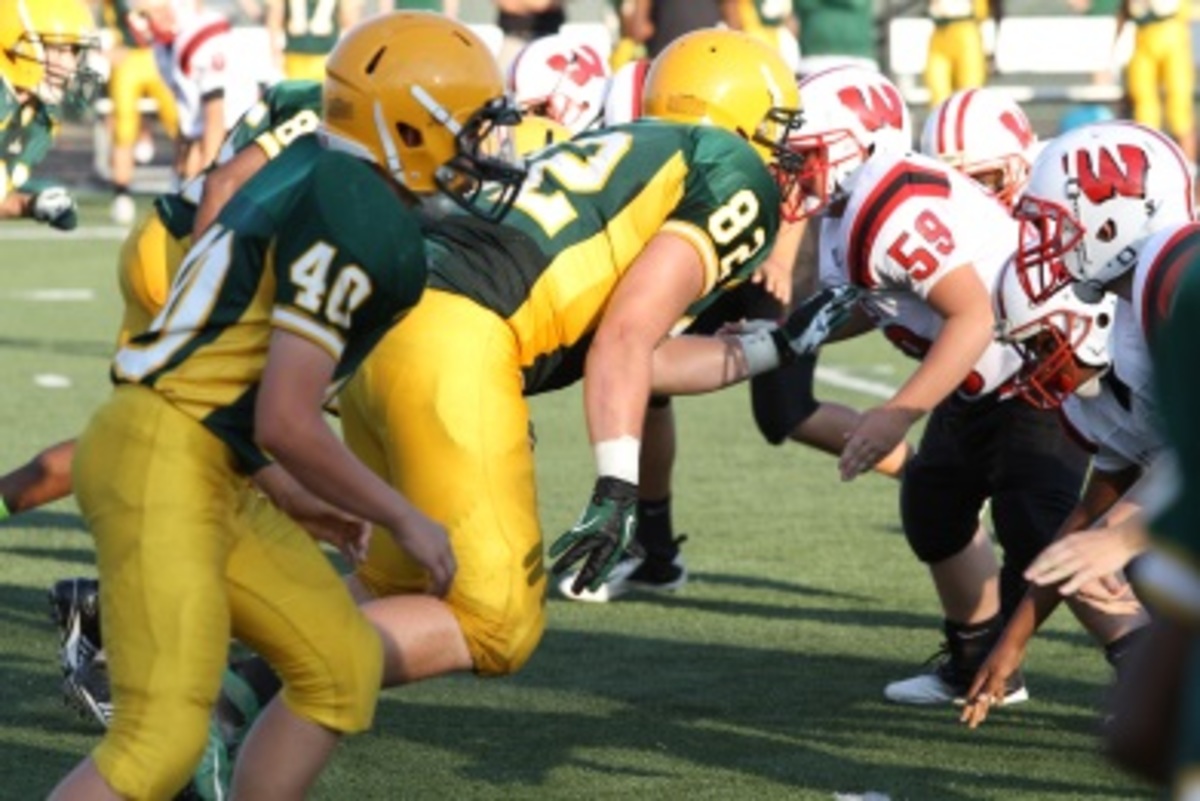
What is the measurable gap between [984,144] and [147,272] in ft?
6.53

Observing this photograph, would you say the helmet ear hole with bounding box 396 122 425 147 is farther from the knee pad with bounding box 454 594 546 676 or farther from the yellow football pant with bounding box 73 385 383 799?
the knee pad with bounding box 454 594 546 676

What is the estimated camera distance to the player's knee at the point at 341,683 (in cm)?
423

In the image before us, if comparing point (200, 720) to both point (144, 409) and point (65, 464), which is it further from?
point (65, 464)

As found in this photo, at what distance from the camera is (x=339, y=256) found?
399 cm

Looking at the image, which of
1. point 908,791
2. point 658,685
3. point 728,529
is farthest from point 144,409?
point 728,529

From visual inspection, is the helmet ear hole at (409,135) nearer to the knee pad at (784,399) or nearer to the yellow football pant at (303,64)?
the knee pad at (784,399)

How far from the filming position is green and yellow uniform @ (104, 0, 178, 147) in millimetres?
17266

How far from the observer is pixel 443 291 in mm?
5012

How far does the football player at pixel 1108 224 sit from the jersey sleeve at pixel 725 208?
488 mm

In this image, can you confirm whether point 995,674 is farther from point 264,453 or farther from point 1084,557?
point 264,453

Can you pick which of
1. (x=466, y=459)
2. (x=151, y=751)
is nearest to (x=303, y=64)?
(x=466, y=459)

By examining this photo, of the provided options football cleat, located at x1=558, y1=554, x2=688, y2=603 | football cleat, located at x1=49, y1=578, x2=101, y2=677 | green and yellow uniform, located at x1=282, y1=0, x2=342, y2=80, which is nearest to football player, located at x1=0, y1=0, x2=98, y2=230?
football cleat, located at x1=558, y1=554, x2=688, y2=603

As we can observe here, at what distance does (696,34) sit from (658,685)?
58.2 inches

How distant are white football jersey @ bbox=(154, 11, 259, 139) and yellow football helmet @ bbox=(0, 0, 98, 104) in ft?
22.4
